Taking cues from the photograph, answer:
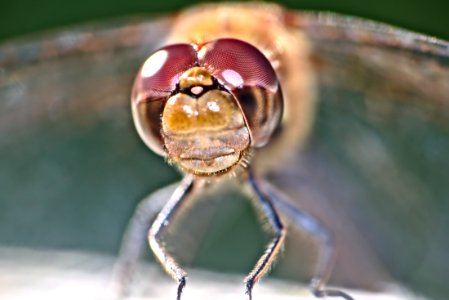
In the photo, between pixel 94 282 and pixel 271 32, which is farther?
pixel 94 282

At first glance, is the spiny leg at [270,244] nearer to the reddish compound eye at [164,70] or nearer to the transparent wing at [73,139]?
the reddish compound eye at [164,70]

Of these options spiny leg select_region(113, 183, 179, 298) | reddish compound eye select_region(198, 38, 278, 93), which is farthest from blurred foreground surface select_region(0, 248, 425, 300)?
reddish compound eye select_region(198, 38, 278, 93)

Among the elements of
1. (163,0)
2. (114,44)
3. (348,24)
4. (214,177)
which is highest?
(163,0)

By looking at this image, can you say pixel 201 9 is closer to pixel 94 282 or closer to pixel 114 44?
pixel 114 44

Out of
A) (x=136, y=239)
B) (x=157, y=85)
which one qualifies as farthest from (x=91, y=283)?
(x=157, y=85)

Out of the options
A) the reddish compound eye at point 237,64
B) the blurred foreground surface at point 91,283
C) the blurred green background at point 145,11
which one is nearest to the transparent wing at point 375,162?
the blurred foreground surface at point 91,283

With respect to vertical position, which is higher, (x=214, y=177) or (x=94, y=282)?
(x=94, y=282)

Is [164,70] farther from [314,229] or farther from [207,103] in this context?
[314,229]

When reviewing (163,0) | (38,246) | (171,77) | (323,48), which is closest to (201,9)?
(323,48)
